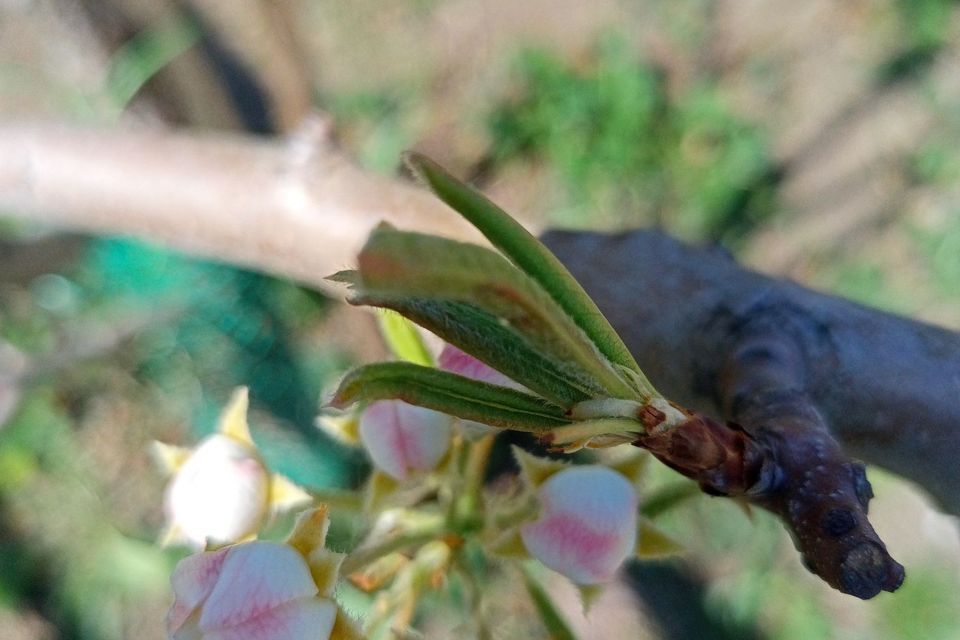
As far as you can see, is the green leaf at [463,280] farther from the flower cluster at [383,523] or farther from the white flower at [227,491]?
the white flower at [227,491]

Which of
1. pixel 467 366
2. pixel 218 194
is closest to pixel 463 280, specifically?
pixel 467 366

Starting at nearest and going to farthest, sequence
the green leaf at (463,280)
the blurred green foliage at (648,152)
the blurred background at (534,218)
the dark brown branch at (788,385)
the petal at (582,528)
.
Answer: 1. the green leaf at (463,280)
2. the dark brown branch at (788,385)
3. the petal at (582,528)
4. the blurred background at (534,218)
5. the blurred green foliage at (648,152)

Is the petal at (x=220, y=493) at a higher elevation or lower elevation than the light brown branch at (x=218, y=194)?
lower

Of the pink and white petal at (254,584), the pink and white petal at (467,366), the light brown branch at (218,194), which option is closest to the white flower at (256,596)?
the pink and white petal at (254,584)

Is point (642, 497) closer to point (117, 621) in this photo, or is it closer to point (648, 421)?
point (648, 421)

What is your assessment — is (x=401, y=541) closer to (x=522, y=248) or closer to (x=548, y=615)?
(x=548, y=615)

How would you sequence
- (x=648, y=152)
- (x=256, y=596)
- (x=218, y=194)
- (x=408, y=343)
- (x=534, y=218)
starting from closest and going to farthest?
1. (x=256, y=596)
2. (x=408, y=343)
3. (x=218, y=194)
4. (x=534, y=218)
5. (x=648, y=152)
